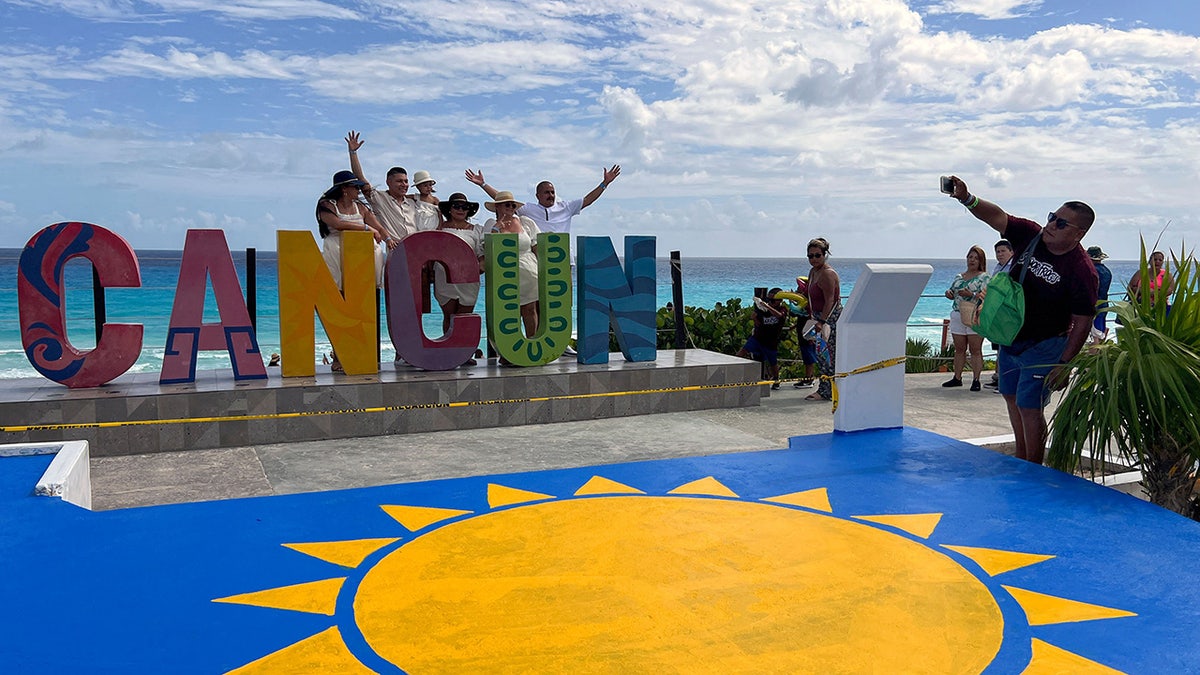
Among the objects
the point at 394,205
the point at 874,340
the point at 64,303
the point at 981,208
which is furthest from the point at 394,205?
the point at 981,208

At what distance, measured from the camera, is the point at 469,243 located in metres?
9.55

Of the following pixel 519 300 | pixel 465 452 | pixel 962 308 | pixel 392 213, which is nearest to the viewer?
pixel 465 452

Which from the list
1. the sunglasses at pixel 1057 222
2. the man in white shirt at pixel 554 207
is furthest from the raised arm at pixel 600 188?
the sunglasses at pixel 1057 222

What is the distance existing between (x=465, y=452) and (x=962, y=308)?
6013 mm

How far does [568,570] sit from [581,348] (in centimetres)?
562

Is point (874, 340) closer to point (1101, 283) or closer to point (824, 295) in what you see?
point (824, 295)

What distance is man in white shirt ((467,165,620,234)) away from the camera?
10.7 m

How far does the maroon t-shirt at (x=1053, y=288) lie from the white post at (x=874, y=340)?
937mm

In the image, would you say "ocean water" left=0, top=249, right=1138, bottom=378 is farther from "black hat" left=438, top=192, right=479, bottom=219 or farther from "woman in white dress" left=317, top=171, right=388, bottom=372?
"black hat" left=438, top=192, right=479, bottom=219

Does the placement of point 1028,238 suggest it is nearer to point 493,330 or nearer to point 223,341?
point 493,330

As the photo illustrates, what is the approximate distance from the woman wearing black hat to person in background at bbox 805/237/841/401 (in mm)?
4567

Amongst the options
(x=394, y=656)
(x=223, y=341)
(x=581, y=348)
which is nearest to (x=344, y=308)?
(x=223, y=341)

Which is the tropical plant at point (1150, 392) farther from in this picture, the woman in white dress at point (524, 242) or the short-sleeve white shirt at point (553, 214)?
the short-sleeve white shirt at point (553, 214)

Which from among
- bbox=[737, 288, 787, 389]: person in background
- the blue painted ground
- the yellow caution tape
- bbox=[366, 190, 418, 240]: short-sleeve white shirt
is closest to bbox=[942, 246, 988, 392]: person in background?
bbox=[737, 288, 787, 389]: person in background
